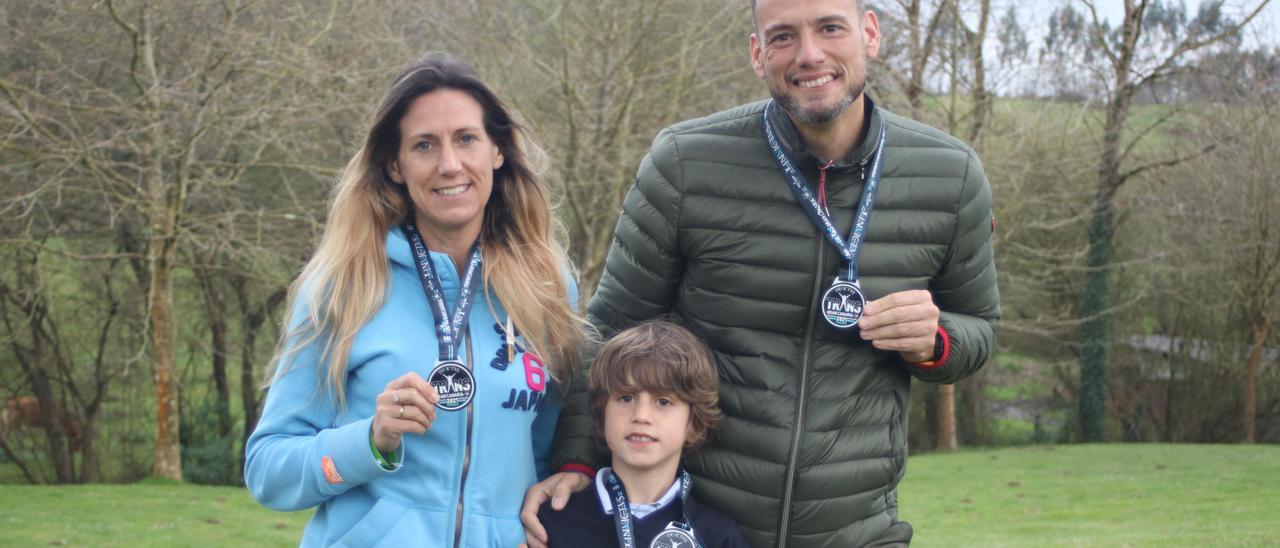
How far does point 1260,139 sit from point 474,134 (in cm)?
2384

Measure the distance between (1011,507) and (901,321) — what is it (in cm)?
1468

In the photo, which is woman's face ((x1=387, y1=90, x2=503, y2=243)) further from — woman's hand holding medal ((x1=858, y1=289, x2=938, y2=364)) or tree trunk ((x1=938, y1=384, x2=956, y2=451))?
tree trunk ((x1=938, y1=384, x2=956, y2=451))

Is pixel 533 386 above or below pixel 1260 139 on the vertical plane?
below

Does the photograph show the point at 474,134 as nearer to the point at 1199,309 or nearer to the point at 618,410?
the point at 618,410

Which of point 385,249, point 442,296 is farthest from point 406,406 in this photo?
point 385,249

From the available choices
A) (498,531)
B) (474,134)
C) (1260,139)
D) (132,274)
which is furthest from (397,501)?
(1260,139)

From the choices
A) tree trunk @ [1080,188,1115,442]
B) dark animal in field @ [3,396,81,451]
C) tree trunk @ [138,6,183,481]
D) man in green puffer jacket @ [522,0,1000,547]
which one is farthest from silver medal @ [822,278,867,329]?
tree trunk @ [1080,188,1115,442]

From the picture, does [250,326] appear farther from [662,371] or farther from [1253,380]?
[662,371]

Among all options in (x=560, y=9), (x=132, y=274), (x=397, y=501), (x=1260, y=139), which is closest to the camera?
(x=397, y=501)

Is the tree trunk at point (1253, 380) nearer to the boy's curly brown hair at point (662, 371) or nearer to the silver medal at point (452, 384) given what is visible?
the boy's curly brown hair at point (662, 371)

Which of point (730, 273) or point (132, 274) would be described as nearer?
point (730, 273)

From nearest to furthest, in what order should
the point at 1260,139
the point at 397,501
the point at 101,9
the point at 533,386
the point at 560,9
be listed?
1. the point at 397,501
2. the point at 533,386
3. the point at 101,9
4. the point at 560,9
5. the point at 1260,139

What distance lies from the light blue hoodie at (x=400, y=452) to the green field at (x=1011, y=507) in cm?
1024

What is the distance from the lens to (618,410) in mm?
3053
